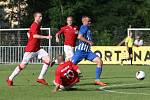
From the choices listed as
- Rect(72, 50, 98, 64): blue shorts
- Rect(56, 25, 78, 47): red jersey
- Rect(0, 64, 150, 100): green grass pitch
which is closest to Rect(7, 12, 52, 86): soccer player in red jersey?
Rect(0, 64, 150, 100): green grass pitch

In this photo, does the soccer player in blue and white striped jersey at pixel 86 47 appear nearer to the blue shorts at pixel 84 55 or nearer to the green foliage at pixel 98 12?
the blue shorts at pixel 84 55

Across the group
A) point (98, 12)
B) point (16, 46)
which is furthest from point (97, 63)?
point (98, 12)

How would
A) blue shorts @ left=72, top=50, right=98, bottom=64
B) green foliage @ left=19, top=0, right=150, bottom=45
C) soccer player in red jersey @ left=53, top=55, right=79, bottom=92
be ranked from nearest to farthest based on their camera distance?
soccer player in red jersey @ left=53, top=55, right=79, bottom=92 < blue shorts @ left=72, top=50, right=98, bottom=64 < green foliage @ left=19, top=0, right=150, bottom=45

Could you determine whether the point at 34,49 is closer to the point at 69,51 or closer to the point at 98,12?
the point at 69,51

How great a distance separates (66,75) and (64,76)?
0.20 ft

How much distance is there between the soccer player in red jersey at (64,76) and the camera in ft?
54.5

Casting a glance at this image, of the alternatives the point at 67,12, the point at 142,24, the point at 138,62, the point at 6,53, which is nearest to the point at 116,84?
the point at 138,62

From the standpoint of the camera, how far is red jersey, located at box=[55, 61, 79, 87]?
16656 mm

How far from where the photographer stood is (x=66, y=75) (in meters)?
16.7

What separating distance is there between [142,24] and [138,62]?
24.3 metres

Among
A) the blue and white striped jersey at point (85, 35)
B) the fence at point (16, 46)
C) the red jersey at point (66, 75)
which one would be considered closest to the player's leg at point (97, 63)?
the blue and white striped jersey at point (85, 35)

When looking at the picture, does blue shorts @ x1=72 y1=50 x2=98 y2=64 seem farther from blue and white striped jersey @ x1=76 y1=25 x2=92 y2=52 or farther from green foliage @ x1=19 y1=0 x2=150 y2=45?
green foliage @ x1=19 y1=0 x2=150 y2=45

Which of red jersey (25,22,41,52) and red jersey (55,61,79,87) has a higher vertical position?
red jersey (25,22,41,52)

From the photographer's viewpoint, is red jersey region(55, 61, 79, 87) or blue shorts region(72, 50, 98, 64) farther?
blue shorts region(72, 50, 98, 64)
